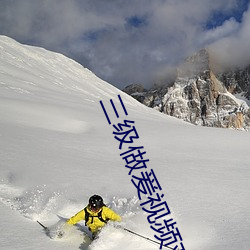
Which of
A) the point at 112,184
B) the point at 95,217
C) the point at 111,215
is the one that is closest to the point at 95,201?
the point at 95,217

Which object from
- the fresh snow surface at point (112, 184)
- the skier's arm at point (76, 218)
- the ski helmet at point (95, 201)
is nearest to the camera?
the fresh snow surface at point (112, 184)

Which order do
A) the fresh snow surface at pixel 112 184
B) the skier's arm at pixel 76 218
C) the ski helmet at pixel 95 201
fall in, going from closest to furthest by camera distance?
the fresh snow surface at pixel 112 184
the ski helmet at pixel 95 201
the skier's arm at pixel 76 218

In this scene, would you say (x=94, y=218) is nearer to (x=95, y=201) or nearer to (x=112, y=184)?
(x=95, y=201)

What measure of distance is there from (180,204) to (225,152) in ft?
20.1

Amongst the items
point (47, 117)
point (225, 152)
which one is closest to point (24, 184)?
point (225, 152)

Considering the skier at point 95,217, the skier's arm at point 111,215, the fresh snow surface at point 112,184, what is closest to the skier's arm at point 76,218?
the skier at point 95,217

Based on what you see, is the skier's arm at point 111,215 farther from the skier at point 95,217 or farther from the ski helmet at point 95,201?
the ski helmet at point 95,201

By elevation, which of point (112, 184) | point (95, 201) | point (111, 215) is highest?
point (112, 184)

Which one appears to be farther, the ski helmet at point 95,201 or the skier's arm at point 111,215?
the skier's arm at point 111,215

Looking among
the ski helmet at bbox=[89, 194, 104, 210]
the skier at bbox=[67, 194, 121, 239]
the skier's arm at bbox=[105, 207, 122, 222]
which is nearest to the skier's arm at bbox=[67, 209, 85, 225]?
the skier at bbox=[67, 194, 121, 239]

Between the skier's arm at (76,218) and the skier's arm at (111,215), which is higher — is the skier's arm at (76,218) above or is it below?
above

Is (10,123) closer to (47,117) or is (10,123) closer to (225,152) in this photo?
(47,117)

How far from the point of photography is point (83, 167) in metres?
9.38

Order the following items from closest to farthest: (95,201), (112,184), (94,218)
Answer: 1. (95,201)
2. (94,218)
3. (112,184)
